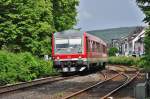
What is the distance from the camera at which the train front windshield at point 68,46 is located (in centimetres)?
3666

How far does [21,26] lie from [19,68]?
360 inches

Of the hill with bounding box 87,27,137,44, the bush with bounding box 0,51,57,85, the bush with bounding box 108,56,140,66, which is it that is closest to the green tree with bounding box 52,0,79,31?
the bush with bounding box 108,56,140,66

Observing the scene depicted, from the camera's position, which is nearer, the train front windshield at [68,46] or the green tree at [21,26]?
the train front windshield at [68,46]

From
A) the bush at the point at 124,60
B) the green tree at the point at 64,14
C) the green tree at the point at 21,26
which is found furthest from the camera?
the bush at the point at 124,60

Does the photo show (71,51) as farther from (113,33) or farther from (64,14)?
(113,33)

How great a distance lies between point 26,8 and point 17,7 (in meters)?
0.78

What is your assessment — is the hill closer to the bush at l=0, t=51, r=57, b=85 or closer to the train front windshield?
the train front windshield

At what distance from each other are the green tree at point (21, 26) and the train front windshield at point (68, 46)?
3919mm

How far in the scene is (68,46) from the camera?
3688 centimetres

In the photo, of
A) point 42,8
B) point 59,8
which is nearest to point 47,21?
point 42,8

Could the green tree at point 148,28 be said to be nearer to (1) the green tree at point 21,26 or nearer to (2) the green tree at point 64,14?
(1) the green tree at point 21,26

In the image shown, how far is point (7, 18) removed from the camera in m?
40.4

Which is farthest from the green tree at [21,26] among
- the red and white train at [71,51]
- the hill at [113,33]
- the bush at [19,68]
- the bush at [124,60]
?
the hill at [113,33]

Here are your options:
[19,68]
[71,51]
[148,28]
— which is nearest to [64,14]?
[71,51]
